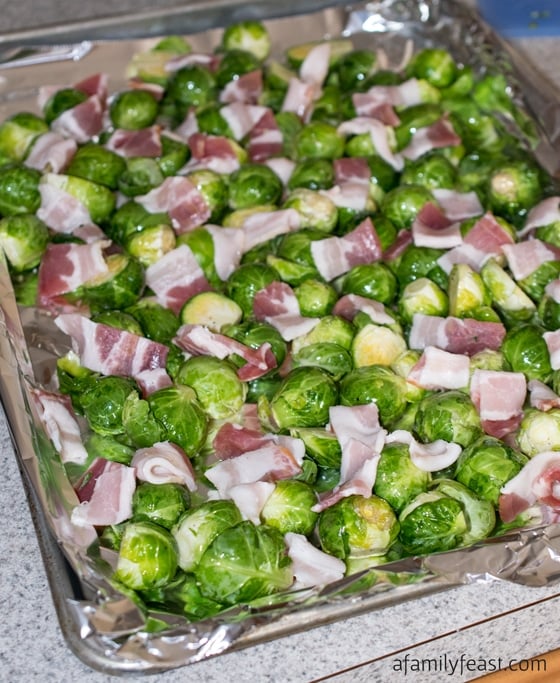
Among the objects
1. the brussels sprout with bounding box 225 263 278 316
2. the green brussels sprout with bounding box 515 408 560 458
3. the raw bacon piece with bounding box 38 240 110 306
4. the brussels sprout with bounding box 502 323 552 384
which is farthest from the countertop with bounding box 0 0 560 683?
the brussels sprout with bounding box 225 263 278 316

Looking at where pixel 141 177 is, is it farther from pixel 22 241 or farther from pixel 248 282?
pixel 248 282

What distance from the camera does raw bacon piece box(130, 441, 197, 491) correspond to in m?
1.92

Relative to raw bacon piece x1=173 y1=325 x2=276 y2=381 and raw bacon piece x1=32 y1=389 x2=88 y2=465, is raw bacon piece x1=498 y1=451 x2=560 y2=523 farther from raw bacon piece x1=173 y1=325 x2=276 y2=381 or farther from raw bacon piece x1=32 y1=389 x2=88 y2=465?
raw bacon piece x1=32 y1=389 x2=88 y2=465

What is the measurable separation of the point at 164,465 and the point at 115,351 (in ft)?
1.16

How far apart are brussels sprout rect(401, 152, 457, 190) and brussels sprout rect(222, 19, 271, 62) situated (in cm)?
72

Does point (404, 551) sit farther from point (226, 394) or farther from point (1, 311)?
point (1, 311)

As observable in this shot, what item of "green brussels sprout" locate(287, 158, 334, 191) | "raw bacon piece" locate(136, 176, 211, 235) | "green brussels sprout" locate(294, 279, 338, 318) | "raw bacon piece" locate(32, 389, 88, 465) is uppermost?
"raw bacon piece" locate(136, 176, 211, 235)

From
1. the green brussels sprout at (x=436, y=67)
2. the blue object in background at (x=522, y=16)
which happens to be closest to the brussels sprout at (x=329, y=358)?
the green brussels sprout at (x=436, y=67)

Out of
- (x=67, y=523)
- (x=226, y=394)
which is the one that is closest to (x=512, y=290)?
(x=226, y=394)

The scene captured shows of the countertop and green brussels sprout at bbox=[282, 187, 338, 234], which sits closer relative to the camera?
the countertop

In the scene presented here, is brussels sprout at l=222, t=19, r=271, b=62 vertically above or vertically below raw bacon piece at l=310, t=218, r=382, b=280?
above

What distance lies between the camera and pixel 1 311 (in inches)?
84.4

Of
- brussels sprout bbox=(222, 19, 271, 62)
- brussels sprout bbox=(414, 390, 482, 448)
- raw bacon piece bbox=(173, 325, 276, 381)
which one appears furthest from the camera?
brussels sprout bbox=(222, 19, 271, 62)

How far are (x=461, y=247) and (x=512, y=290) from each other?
179 millimetres
